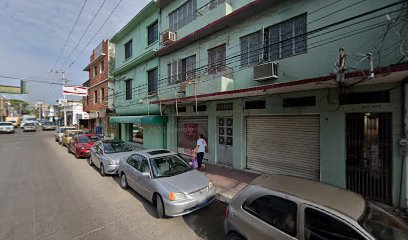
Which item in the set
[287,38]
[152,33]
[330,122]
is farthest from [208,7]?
[330,122]

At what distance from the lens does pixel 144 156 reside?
6301mm

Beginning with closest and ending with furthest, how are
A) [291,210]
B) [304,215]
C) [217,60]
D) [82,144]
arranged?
1. [304,215]
2. [291,210]
3. [217,60]
4. [82,144]

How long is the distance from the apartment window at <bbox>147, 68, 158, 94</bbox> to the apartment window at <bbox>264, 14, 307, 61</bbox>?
8.68 metres

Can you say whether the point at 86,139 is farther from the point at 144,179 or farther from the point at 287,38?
the point at 287,38

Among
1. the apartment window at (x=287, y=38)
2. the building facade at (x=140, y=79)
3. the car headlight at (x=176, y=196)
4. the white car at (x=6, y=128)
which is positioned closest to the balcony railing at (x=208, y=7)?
the apartment window at (x=287, y=38)

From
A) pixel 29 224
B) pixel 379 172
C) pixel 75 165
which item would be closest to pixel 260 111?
pixel 379 172

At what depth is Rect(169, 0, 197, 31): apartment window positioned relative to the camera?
11.1 m

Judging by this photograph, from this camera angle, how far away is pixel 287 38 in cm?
728

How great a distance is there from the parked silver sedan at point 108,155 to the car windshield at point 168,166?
337cm

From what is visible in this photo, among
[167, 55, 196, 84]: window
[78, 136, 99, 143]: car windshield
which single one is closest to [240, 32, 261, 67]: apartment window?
A: [167, 55, 196, 84]: window

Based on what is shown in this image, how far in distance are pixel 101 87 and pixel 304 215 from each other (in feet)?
77.2

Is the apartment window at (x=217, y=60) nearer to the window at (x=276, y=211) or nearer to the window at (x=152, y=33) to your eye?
the window at (x=152, y=33)

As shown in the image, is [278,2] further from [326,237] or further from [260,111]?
[326,237]

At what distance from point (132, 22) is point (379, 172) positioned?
17164 mm
